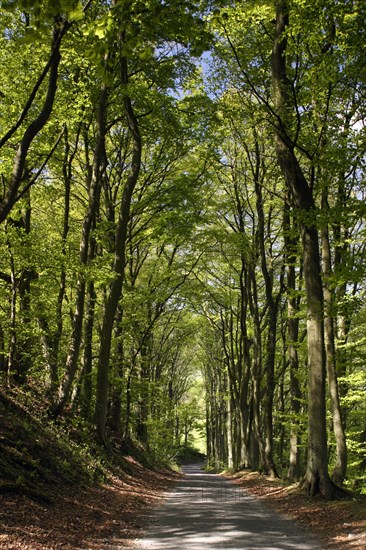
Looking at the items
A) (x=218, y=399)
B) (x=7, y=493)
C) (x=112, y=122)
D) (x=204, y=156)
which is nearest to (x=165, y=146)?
(x=204, y=156)

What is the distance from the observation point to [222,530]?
24.8 feet

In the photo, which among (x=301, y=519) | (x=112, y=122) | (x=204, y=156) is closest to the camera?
(x=301, y=519)

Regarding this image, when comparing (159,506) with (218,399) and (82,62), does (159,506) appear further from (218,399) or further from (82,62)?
(218,399)

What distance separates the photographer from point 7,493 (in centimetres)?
689

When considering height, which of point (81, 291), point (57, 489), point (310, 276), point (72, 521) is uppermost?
point (81, 291)

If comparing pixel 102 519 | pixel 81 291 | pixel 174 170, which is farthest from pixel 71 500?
pixel 174 170

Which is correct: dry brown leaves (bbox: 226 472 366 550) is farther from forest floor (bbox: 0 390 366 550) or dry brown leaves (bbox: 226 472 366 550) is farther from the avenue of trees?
the avenue of trees

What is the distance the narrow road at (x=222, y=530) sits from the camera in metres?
6.52

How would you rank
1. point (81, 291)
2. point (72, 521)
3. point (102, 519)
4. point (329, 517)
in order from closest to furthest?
point (72, 521), point (102, 519), point (329, 517), point (81, 291)

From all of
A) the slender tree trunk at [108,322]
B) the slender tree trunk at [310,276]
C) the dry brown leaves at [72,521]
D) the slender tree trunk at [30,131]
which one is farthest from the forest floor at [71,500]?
the slender tree trunk at [30,131]

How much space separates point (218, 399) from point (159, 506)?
1289 inches

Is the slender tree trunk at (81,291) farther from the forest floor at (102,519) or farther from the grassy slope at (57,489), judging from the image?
the forest floor at (102,519)

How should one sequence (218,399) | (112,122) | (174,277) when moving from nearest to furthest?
(112,122), (174,277), (218,399)

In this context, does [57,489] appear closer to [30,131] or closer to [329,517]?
[329,517]
